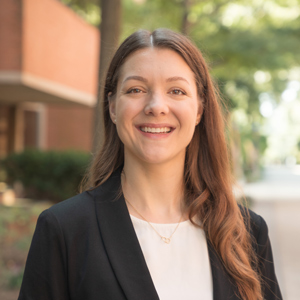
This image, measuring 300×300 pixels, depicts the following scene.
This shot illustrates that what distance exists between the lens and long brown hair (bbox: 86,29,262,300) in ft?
6.79

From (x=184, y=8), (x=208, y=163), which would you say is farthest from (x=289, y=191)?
(x=208, y=163)

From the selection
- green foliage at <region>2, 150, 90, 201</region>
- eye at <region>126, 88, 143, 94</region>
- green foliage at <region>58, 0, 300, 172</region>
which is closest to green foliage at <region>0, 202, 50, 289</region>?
green foliage at <region>2, 150, 90, 201</region>

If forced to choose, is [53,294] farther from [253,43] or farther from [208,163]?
[253,43]

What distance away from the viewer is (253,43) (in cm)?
1230

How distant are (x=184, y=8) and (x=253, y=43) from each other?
1.84m

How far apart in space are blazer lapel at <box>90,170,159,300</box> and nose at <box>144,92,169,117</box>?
1.27ft

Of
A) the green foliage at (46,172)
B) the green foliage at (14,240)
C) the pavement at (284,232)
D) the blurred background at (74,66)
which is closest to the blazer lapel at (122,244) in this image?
the green foliage at (14,240)

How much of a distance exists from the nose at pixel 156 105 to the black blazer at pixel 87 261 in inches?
17.4

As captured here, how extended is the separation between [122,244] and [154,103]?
1.81 feet

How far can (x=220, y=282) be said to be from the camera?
1.98 m

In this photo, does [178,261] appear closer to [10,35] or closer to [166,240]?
[166,240]

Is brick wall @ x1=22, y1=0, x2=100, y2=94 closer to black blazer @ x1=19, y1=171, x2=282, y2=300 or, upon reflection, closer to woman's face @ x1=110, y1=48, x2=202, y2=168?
woman's face @ x1=110, y1=48, x2=202, y2=168

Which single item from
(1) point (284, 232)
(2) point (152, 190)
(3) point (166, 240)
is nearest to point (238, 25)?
(1) point (284, 232)

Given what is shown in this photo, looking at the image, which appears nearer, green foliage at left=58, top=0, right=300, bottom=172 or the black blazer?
Result: the black blazer
